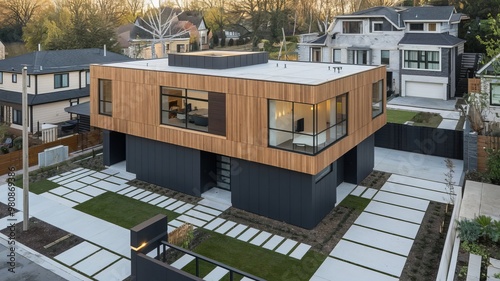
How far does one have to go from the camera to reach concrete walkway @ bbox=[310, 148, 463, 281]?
36.0 feet

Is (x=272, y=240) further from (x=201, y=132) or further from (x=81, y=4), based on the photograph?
(x=81, y=4)

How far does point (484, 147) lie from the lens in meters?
17.7

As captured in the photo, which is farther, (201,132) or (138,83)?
(138,83)

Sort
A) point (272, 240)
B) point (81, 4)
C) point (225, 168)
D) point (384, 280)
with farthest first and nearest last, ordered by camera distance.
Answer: point (81, 4), point (225, 168), point (272, 240), point (384, 280)

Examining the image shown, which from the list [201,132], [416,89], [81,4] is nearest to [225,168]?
[201,132]

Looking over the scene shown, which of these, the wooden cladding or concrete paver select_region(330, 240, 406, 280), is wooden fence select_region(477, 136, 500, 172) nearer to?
concrete paver select_region(330, 240, 406, 280)

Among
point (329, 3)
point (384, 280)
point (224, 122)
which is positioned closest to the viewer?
point (384, 280)

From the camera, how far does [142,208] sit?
14.9 metres

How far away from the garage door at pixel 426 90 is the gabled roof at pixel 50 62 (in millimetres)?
26199

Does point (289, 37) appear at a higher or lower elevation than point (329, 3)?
lower

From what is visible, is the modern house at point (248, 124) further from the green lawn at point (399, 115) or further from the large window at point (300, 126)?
the green lawn at point (399, 115)

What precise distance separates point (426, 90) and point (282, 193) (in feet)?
87.2

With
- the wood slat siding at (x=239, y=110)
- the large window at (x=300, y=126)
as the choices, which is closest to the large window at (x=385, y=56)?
the wood slat siding at (x=239, y=110)

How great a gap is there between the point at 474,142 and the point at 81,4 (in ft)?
164
